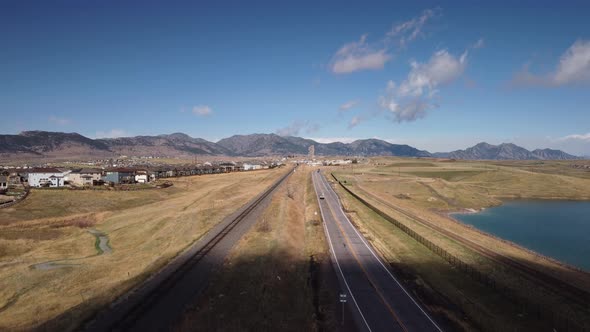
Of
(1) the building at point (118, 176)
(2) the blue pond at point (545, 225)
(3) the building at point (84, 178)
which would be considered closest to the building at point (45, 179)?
(3) the building at point (84, 178)

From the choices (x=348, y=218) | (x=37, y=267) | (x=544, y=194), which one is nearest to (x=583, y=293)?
(x=348, y=218)

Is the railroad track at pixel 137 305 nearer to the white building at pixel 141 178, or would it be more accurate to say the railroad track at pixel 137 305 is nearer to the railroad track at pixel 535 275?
the railroad track at pixel 535 275

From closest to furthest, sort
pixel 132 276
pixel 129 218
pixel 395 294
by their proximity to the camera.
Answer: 1. pixel 395 294
2. pixel 132 276
3. pixel 129 218

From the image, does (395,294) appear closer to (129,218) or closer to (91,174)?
(129,218)

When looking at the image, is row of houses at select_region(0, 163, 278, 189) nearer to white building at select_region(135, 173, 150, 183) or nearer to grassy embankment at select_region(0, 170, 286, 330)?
white building at select_region(135, 173, 150, 183)

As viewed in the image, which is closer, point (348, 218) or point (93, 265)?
point (93, 265)

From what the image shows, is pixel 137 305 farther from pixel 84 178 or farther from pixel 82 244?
pixel 84 178

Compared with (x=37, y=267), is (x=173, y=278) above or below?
above
